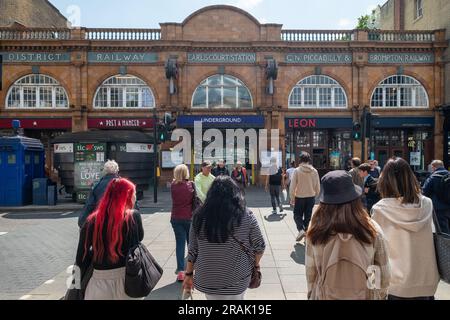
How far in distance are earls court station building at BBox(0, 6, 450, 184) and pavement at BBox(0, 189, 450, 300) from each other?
11.8 meters

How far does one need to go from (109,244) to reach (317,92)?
21897 millimetres

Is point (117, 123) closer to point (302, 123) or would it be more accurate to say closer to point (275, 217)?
point (302, 123)

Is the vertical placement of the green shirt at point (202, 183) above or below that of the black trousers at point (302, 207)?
above

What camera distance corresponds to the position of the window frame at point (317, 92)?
2331 centimetres

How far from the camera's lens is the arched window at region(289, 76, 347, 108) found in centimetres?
2333

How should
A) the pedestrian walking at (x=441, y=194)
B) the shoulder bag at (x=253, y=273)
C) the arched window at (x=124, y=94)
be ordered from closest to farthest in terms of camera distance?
the shoulder bag at (x=253, y=273), the pedestrian walking at (x=441, y=194), the arched window at (x=124, y=94)

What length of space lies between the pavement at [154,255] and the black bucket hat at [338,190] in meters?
2.87

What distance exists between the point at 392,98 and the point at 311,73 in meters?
5.52

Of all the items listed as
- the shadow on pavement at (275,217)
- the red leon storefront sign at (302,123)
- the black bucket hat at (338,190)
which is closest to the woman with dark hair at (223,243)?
the black bucket hat at (338,190)

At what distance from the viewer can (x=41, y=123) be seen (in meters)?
22.5

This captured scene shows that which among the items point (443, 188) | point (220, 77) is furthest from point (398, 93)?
point (443, 188)

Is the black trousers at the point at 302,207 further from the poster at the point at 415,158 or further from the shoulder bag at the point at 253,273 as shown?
the poster at the point at 415,158
